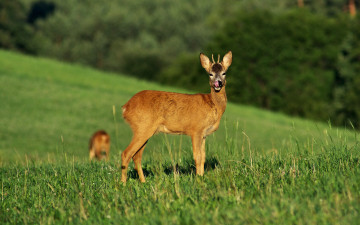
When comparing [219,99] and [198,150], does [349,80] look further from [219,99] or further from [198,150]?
[198,150]

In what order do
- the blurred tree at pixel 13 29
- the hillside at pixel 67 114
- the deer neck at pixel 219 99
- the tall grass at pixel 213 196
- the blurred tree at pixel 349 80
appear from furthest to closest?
the blurred tree at pixel 13 29 → the blurred tree at pixel 349 80 → the hillside at pixel 67 114 → the deer neck at pixel 219 99 → the tall grass at pixel 213 196

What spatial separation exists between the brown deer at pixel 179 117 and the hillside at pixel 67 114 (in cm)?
1220

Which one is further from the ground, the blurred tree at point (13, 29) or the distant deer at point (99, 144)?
the blurred tree at point (13, 29)

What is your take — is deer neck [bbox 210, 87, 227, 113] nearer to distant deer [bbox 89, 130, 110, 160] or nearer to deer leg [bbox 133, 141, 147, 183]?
deer leg [bbox 133, 141, 147, 183]

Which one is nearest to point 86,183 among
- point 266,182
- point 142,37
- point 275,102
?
point 266,182

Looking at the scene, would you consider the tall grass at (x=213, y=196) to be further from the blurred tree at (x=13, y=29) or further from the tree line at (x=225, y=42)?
the blurred tree at (x=13, y=29)

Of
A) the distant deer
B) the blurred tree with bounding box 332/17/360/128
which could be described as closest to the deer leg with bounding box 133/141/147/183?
the distant deer

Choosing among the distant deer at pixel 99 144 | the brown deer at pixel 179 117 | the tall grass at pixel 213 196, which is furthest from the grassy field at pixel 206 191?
the distant deer at pixel 99 144

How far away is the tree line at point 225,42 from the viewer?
5666cm

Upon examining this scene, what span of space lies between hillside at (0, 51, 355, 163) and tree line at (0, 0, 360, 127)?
46.5 feet

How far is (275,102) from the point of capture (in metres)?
59.2

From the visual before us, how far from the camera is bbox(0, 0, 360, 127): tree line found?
186 ft

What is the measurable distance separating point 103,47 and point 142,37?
658 centimetres

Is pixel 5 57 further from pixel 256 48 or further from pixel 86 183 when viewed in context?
pixel 86 183
